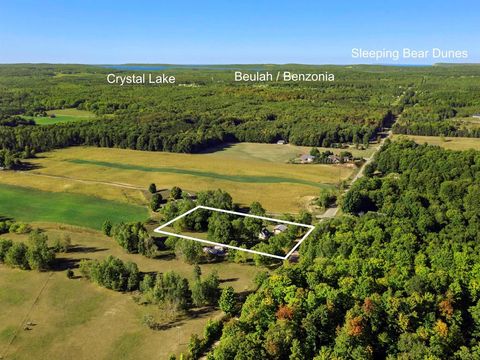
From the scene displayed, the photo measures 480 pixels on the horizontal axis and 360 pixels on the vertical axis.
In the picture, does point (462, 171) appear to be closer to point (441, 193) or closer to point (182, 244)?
point (441, 193)

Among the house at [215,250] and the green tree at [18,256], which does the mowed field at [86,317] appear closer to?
the green tree at [18,256]

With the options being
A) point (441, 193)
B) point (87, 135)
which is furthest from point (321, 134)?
point (87, 135)

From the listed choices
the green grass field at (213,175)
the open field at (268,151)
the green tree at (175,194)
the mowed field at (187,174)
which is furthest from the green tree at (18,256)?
the open field at (268,151)

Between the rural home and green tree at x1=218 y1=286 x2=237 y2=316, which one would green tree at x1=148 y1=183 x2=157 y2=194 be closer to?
the rural home

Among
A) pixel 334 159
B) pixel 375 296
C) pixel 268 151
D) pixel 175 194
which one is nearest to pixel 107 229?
pixel 175 194

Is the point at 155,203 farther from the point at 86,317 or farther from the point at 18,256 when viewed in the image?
the point at 86,317
